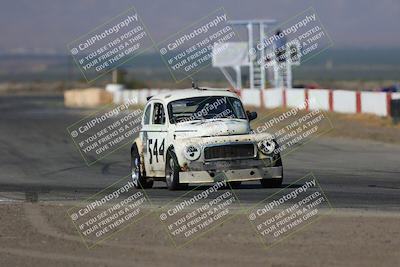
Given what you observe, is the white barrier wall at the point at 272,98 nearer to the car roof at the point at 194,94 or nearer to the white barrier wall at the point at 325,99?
the white barrier wall at the point at 325,99

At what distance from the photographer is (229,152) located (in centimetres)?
1543

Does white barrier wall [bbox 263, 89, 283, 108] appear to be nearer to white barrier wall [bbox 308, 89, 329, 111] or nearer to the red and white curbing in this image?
the red and white curbing

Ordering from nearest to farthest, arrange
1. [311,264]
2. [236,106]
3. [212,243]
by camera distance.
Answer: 1. [311,264]
2. [212,243]
3. [236,106]

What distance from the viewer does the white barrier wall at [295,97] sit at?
3947 centimetres

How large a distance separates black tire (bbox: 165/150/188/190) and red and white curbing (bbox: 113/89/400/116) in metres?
16.7

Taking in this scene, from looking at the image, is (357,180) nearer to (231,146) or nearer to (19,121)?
(231,146)

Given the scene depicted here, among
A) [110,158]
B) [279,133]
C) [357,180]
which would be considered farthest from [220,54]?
[357,180]

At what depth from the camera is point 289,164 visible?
72.4 ft

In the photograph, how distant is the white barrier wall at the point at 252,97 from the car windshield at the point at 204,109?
93.6 feet

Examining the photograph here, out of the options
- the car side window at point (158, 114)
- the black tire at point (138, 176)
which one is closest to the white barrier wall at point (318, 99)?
the black tire at point (138, 176)

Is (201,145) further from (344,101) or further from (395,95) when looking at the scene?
(344,101)

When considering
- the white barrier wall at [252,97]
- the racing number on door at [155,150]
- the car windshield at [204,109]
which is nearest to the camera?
the racing number on door at [155,150]

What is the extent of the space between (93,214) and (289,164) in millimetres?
9870

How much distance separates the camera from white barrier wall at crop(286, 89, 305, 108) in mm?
39469
